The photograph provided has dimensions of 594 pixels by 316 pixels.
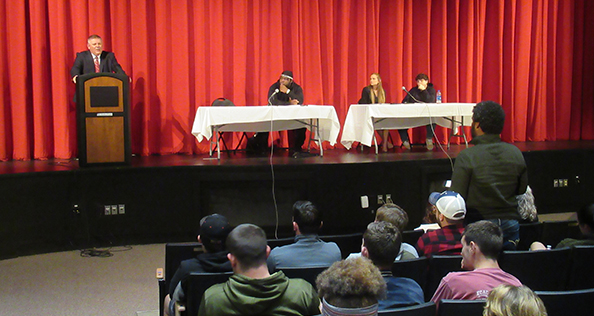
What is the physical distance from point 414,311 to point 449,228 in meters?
1.08

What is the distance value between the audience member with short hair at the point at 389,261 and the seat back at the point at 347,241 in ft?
3.65

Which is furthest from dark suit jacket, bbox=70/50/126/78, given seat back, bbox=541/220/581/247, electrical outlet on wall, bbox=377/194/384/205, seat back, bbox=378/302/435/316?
seat back, bbox=378/302/435/316

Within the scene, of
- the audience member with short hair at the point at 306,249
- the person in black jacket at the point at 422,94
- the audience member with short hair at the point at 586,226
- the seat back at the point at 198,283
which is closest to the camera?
the seat back at the point at 198,283

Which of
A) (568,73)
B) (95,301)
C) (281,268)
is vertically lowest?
(95,301)

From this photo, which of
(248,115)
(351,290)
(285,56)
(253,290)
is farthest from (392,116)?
(351,290)

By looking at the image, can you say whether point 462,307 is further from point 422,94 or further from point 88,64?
point 422,94

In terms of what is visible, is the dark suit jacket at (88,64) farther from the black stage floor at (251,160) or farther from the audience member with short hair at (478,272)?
the audience member with short hair at (478,272)

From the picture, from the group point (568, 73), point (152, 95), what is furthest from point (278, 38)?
point (568, 73)

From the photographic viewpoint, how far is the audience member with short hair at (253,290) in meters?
2.05

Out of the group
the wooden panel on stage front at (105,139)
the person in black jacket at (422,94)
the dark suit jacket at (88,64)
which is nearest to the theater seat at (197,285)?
the wooden panel on stage front at (105,139)

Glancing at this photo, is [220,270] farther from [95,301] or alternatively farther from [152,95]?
[152,95]

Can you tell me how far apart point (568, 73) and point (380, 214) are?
7.15m

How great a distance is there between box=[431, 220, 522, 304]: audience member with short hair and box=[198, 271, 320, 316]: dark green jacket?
59 centimetres

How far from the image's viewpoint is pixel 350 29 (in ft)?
27.3
